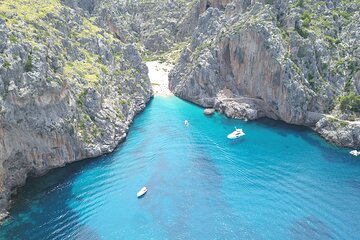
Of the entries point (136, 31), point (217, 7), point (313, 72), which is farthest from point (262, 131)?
point (136, 31)

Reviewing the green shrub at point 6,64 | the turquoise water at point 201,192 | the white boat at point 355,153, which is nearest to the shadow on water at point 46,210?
the turquoise water at point 201,192

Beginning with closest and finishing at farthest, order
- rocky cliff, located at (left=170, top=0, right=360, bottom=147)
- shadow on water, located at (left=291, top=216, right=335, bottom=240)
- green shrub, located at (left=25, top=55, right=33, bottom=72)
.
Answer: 1. shadow on water, located at (left=291, top=216, right=335, bottom=240)
2. green shrub, located at (left=25, top=55, right=33, bottom=72)
3. rocky cliff, located at (left=170, top=0, right=360, bottom=147)

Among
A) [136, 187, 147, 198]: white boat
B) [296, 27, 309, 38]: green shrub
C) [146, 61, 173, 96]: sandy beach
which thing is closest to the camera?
[136, 187, 147, 198]: white boat

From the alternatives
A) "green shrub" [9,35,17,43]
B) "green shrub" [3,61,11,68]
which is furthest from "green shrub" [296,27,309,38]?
"green shrub" [3,61,11,68]

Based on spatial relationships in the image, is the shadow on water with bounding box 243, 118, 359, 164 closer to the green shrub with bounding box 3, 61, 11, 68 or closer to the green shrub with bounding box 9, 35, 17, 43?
the green shrub with bounding box 9, 35, 17, 43

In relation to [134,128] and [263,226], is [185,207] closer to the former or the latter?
[263,226]

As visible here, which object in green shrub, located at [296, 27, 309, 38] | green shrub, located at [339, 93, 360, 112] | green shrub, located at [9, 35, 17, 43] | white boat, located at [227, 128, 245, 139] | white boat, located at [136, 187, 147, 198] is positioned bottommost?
white boat, located at [136, 187, 147, 198]
